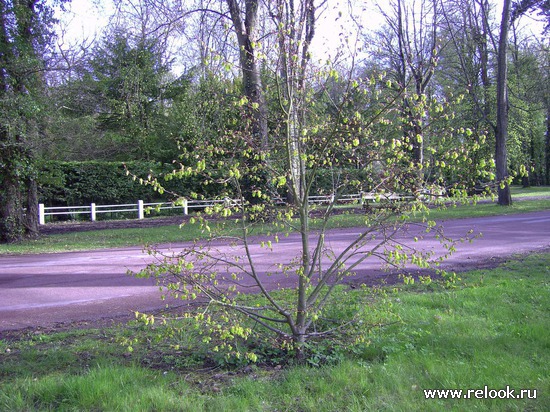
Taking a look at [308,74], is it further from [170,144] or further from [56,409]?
[170,144]

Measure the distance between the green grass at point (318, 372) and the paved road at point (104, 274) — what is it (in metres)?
1.19

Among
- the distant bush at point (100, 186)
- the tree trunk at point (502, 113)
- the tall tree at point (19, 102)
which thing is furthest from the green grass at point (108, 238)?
the distant bush at point (100, 186)

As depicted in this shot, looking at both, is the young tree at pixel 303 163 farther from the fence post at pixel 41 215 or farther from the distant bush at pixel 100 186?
the fence post at pixel 41 215

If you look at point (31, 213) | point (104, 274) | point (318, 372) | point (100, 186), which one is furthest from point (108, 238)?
point (318, 372)

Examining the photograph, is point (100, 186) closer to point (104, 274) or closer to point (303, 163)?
point (104, 274)

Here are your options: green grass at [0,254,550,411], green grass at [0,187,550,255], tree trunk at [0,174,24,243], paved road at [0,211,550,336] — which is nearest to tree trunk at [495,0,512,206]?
green grass at [0,187,550,255]

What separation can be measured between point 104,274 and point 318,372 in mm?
6830

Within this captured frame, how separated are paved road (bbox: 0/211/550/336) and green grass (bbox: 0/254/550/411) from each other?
119 centimetres

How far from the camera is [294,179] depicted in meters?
4.60

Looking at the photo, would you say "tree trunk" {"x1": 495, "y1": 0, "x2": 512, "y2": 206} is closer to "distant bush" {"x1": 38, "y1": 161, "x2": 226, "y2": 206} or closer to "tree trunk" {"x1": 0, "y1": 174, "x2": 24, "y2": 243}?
"distant bush" {"x1": 38, "y1": 161, "x2": 226, "y2": 206}

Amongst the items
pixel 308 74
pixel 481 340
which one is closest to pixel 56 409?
pixel 308 74

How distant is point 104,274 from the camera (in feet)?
32.4

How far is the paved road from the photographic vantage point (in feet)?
23.0

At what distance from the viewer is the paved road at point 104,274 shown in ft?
23.0
